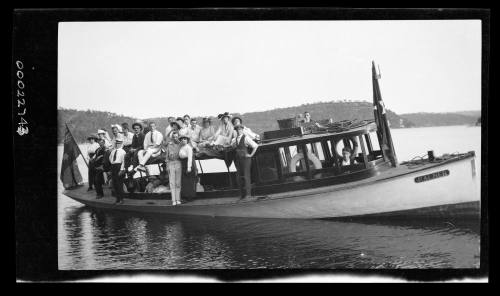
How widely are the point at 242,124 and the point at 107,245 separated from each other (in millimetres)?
2466

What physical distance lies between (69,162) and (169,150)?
1400 mm

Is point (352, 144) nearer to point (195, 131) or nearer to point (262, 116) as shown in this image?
point (262, 116)

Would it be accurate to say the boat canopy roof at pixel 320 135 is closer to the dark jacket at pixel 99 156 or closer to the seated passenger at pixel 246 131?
the seated passenger at pixel 246 131

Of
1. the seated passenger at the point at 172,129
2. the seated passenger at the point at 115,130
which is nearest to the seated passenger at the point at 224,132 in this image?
the seated passenger at the point at 172,129

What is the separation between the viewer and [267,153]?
320 inches

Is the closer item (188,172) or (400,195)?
(400,195)

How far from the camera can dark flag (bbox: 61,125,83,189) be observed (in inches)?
320

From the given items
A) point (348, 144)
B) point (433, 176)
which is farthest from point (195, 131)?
point (433, 176)

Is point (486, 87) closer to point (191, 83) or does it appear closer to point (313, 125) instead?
point (313, 125)

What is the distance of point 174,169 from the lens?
324 inches

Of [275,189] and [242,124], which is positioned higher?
[242,124]

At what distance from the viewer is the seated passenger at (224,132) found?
26.5ft
